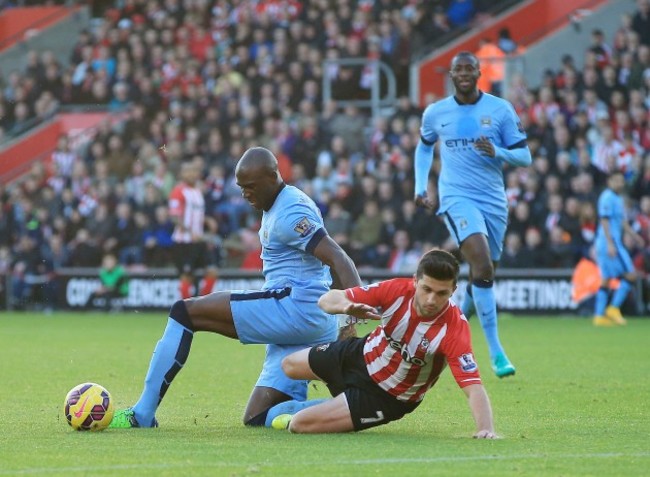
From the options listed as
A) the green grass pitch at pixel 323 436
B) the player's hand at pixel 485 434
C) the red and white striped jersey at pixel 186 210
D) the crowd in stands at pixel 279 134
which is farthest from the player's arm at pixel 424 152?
the crowd in stands at pixel 279 134

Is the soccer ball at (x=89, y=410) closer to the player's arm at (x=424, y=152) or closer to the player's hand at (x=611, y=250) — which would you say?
the player's arm at (x=424, y=152)

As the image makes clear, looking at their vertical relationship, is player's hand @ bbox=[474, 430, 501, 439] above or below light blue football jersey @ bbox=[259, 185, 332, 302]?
below

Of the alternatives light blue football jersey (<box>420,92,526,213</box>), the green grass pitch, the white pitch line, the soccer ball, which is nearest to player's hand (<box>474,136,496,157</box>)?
light blue football jersey (<box>420,92,526,213</box>)

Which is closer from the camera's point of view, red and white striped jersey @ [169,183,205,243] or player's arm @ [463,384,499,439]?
player's arm @ [463,384,499,439]

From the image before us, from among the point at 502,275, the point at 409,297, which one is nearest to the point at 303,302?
the point at 409,297

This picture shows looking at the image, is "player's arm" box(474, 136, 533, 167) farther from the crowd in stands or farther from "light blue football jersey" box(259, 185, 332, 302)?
the crowd in stands

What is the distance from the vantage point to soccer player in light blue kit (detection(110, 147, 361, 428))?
8.30 meters

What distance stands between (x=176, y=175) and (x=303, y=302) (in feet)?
61.0

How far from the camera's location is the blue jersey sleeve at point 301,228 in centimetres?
831

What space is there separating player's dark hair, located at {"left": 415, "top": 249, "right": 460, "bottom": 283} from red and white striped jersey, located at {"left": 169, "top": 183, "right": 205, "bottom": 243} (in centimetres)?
1387

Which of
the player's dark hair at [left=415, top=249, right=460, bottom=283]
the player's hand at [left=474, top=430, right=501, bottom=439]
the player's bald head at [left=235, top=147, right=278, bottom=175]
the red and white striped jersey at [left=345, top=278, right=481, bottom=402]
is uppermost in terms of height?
the player's bald head at [left=235, top=147, right=278, bottom=175]

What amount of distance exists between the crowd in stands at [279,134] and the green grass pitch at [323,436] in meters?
7.12

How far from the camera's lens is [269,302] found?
332 inches

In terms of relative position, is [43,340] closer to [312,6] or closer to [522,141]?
[522,141]
